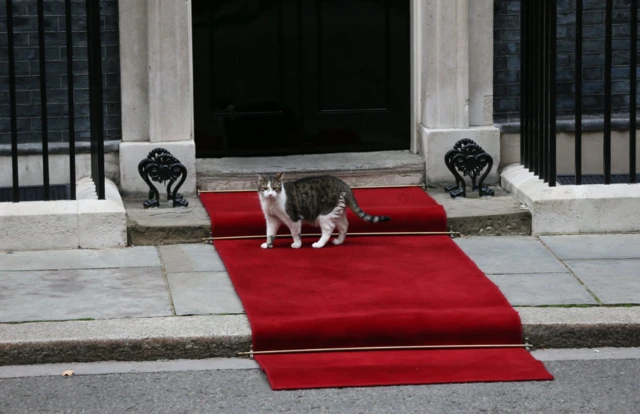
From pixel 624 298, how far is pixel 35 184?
16.8ft

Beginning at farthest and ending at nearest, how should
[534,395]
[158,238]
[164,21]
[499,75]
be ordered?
[499,75] < [164,21] < [158,238] < [534,395]

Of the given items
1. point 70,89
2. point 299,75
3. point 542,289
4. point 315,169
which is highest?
point 299,75

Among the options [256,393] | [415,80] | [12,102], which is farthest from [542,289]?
[12,102]

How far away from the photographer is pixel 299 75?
11.8 meters

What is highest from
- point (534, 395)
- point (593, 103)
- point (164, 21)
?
point (164, 21)

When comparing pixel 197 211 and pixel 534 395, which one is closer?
pixel 534 395

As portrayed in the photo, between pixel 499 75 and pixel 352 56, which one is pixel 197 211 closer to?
pixel 352 56

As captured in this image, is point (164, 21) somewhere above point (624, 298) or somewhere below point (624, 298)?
above

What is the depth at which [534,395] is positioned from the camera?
23.5 ft

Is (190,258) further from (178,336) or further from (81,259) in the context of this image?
(178,336)

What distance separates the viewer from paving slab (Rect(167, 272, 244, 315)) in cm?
837

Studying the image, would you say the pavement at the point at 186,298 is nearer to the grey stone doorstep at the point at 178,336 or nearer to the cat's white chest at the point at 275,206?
the grey stone doorstep at the point at 178,336

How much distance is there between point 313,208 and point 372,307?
73.7 inches

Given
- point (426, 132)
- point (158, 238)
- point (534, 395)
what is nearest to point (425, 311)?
point (534, 395)
